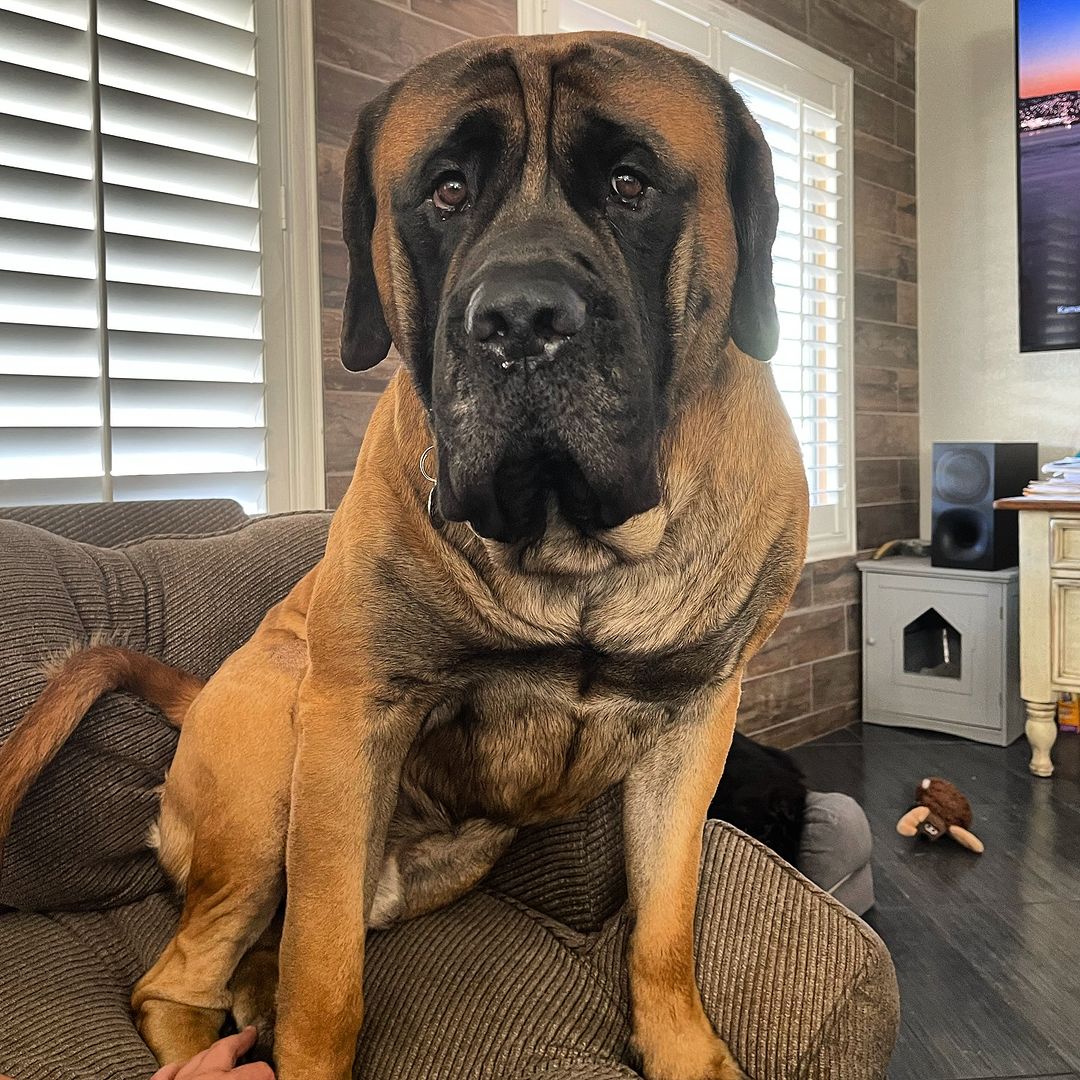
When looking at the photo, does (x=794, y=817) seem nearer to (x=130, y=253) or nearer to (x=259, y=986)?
(x=259, y=986)

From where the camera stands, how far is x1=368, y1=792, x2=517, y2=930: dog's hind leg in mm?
1068

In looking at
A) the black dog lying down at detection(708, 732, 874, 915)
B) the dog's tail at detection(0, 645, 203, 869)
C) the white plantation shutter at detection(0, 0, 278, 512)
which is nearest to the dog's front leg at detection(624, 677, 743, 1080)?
the dog's tail at detection(0, 645, 203, 869)

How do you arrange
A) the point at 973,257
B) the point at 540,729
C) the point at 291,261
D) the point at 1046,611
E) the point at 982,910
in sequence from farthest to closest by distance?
the point at 973,257, the point at 1046,611, the point at 982,910, the point at 291,261, the point at 540,729

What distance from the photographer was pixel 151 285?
1.82 metres

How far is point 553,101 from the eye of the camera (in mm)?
741

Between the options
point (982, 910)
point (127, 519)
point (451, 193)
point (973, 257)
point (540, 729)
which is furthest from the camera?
point (973, 257)

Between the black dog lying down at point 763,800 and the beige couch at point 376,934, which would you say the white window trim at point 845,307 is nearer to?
the black dog lying down at point 763,800

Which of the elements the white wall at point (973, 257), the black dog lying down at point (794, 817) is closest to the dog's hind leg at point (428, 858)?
the black dog lying down at point (794, 817)

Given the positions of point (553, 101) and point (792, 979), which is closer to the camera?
point (553, 101)

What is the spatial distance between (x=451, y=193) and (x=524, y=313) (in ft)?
0.58

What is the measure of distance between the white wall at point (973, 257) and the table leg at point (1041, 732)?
43.6 inches

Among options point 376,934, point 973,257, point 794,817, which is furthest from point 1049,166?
point 376,934

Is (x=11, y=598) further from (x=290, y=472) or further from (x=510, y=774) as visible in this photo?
(x=290, y=472)

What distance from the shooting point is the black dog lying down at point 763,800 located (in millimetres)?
1841
